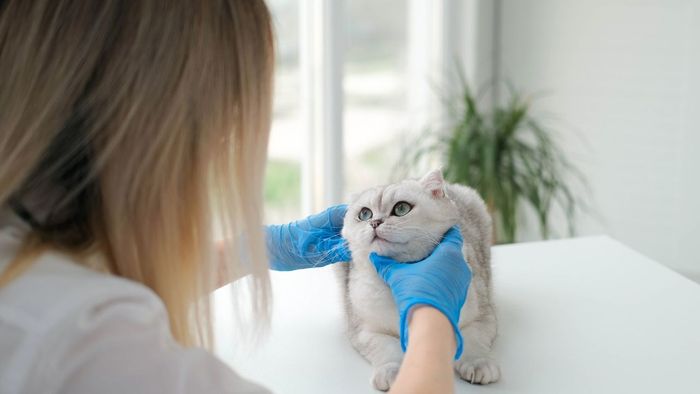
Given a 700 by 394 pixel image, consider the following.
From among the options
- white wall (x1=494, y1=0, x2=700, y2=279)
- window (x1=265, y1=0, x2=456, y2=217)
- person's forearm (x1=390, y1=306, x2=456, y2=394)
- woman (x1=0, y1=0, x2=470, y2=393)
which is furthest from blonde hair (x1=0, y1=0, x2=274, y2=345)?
white wall (x1=494, y1=0, x2=700, y2=279)

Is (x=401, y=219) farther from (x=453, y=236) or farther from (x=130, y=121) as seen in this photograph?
(x=130, y=121)

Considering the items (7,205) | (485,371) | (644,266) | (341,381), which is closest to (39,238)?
(7,205)

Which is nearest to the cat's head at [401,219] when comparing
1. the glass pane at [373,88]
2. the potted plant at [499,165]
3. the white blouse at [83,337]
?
the white blouse at [83,337]

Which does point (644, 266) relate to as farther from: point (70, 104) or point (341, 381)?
point (70, 104)

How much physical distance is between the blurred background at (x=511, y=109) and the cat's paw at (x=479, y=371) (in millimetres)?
1285

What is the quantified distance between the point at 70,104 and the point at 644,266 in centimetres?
110

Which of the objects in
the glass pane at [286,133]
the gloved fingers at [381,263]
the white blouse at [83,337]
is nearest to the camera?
the white blouse at [83,337]

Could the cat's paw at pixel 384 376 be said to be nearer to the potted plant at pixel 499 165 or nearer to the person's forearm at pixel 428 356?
the person's forearm at pixel 428 356

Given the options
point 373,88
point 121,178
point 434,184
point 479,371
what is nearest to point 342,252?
point 434,184

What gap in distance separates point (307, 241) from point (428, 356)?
0.44 m

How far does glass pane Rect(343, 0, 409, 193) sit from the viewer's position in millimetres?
2586

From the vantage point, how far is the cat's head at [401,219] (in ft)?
3.38

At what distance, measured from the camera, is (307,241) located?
122 cm

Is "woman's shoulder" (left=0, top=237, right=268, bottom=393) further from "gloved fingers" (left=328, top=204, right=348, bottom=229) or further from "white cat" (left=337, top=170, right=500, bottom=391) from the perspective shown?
"gloved fingers" (left=328, top=204, right=348, bottom=229)
